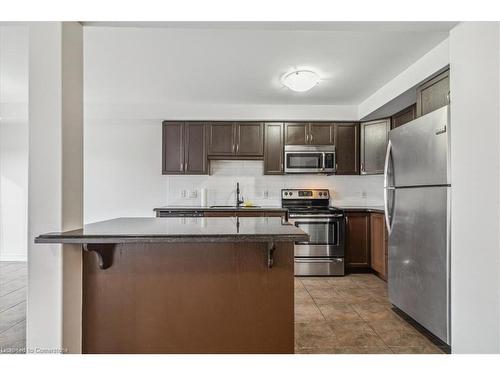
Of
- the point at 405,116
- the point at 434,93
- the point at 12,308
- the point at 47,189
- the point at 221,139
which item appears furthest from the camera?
the point at 221,139

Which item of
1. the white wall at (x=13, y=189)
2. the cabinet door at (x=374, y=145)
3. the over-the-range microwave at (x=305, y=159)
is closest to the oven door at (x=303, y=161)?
the over-the-range microwave at (x=305, y=159)

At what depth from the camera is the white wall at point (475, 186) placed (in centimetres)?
173

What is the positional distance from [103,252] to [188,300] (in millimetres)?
560

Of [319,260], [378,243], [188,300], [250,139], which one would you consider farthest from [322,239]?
[188,300]

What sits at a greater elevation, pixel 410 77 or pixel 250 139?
pixel 410 77

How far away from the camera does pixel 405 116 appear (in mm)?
3914

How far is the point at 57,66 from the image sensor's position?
172 centimetres

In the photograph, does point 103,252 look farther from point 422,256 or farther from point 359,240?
point 359,240

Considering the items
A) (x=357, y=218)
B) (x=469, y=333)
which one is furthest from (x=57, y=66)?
(x=357, y=218)

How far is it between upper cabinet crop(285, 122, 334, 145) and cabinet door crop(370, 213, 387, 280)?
1.27m

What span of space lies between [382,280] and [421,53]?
2.68 metres

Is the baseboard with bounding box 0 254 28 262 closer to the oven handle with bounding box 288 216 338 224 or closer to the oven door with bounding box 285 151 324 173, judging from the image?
the oven handle with bounding box 288 216 338 224

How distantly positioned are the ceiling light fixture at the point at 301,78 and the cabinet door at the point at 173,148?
181 cm

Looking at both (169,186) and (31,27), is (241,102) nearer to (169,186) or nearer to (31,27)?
(169,186)
